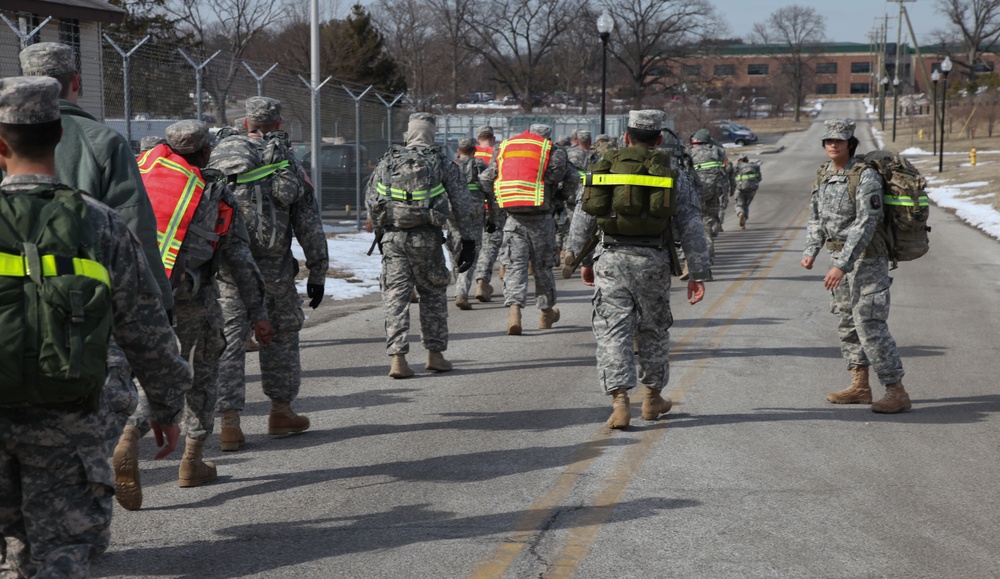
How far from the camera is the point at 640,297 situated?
7.36 meters

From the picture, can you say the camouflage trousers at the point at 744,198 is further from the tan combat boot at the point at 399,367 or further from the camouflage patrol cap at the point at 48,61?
the camouflage patrol cap at the point at 48,61

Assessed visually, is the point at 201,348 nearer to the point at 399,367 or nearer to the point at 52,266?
the point at 52,266

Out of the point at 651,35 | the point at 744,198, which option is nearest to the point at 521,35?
the point at 651,35

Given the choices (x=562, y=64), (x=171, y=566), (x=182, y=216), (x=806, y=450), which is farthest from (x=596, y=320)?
(x=562, y=64)

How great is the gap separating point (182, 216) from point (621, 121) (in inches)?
1712

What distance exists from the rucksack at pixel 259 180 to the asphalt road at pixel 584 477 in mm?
1306

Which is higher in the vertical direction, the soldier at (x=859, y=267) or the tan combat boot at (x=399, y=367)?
the soldier at (x=859, y=267)

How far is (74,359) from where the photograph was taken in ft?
10.2

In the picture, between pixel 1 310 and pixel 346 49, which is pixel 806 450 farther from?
pixel 346 49

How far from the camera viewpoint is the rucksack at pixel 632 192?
7.23 meters

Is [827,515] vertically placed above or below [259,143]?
below

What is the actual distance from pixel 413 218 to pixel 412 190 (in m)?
0.22

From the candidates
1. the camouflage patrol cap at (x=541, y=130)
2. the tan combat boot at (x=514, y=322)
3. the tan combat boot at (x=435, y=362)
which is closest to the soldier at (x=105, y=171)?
the tan combat boot at (x=435, y=362)

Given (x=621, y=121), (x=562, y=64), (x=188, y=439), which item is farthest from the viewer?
(x=562, y=64)
